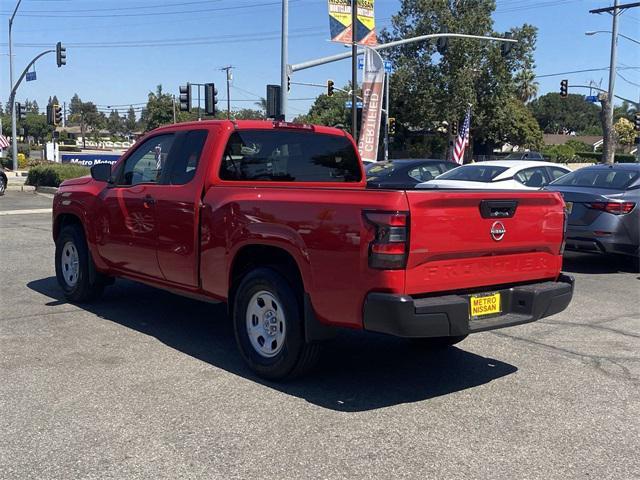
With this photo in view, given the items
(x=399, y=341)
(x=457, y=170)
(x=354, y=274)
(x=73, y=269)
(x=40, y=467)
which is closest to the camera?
(x=40, y=467)

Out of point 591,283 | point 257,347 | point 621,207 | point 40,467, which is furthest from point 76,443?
point 621,207

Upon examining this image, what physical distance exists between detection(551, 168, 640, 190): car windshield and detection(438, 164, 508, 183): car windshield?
137 cm

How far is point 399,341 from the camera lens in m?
6.30

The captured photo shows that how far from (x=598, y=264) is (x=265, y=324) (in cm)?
778

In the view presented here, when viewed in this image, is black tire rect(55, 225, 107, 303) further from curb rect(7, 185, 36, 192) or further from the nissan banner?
curb rect(7, 185, 36, 192)

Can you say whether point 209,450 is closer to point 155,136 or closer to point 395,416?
point 395,416

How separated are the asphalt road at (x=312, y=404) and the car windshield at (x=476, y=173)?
5443mm

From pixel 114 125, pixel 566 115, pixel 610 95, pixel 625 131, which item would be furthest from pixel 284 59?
pixel 114 125

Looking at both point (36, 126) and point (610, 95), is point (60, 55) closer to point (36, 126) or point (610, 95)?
point (610, 95)

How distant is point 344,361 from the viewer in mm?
5609

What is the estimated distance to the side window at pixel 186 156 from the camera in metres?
5.80

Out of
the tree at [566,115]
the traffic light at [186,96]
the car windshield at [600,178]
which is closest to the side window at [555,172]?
the car windshield at [600,178]

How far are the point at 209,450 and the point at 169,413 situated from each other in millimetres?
637

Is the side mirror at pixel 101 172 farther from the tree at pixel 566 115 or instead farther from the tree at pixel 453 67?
the tree at pixel 566 115
